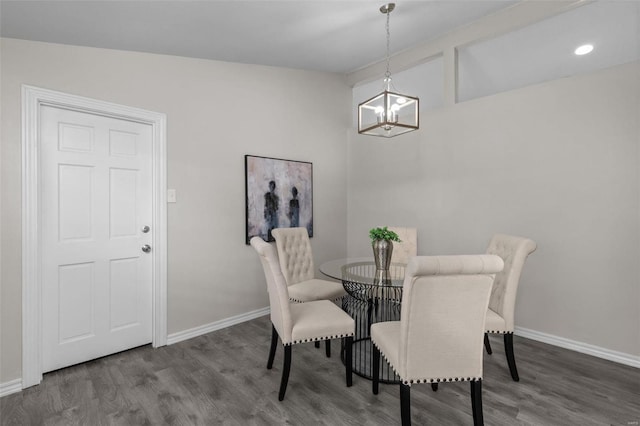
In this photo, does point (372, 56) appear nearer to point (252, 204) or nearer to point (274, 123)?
point (274, 123)

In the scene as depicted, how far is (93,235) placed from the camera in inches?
107

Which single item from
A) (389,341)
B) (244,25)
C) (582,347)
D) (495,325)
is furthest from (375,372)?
(244,25)

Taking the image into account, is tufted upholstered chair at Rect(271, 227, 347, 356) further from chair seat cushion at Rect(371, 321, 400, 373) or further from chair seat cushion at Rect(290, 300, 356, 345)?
chair seat cushion at Rect(371, 321, 400, 373)

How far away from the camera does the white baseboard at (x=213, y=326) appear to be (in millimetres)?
3108

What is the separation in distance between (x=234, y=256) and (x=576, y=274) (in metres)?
3.20

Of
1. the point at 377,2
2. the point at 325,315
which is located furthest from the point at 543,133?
the point at 325,315

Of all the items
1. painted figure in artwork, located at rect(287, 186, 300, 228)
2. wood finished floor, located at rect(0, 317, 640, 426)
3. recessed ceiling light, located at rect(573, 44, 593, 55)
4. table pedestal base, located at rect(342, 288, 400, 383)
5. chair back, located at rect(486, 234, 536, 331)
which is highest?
recessed ceiling light, located at rect(573, 44, 593, 55)

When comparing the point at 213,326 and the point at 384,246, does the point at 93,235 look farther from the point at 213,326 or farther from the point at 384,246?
the point at 384,246

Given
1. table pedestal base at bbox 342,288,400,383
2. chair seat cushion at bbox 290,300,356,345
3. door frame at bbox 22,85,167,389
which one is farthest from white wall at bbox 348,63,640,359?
door frame at bbox 22,85,167,389

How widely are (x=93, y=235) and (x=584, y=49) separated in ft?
14.5

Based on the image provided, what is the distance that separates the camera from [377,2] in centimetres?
276

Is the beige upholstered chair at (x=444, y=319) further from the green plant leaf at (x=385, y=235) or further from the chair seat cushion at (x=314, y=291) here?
the chair seat cushion at (x=314, y=291)

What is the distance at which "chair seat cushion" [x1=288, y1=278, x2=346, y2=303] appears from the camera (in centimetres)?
294

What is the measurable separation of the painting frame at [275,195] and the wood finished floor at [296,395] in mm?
1445
